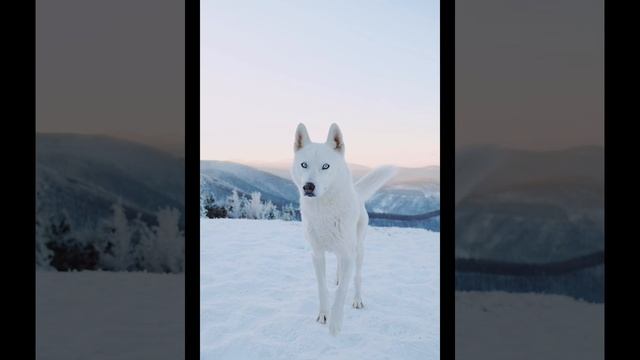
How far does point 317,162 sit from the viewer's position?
213cm

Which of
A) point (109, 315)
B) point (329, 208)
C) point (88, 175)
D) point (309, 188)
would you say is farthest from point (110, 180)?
point (329, 208)

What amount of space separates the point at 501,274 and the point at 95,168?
1.66m

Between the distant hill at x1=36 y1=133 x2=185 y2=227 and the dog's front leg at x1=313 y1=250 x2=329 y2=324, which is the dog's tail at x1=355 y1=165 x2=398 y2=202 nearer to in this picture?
the dog's front leg at x1=313 y1=250 x2=329 y2=324

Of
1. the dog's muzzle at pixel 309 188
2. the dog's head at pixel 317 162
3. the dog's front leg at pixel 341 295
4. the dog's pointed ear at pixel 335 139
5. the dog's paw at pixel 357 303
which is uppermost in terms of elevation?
the dog's pointed ear at pixel 335 139

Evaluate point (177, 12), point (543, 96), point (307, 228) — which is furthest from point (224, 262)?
point (543, 96)

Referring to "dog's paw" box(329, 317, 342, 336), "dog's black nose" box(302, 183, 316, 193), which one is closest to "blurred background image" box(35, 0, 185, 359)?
"dog's black nose" box(302, 183, 316, 193)

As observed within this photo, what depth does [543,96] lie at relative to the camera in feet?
5.31

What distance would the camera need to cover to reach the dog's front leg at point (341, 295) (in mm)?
2161

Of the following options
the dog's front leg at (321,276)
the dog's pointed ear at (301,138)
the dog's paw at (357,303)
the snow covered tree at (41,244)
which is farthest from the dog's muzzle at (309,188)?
the snow covered tree at (41,244)

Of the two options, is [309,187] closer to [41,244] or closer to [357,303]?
[357,303]

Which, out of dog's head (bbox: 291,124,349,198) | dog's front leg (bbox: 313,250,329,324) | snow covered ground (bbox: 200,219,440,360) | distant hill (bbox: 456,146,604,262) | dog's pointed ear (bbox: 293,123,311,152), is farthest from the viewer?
dog's front leg (bbox: 313,250,329,324)

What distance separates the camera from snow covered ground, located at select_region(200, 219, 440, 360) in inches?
77.2

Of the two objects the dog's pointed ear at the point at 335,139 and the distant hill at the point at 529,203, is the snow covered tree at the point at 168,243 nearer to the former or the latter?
the dog's pointed ear at the point at 335,139

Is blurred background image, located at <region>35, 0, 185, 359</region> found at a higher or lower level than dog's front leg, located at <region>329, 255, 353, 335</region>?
higher
